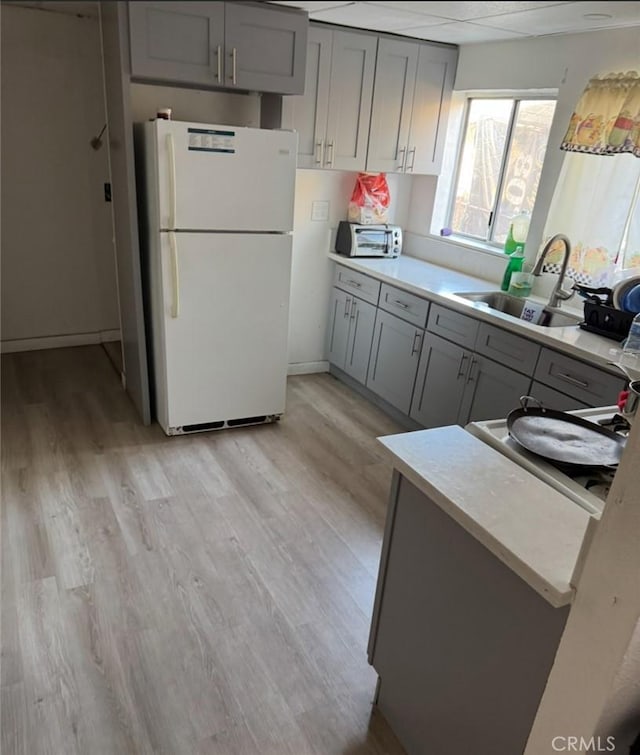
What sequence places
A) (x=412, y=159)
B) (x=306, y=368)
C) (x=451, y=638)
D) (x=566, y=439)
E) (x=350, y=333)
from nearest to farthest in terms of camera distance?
1. (x=451, y=638)
2. (x=566, y=439)
3. (x=412, y=159)
4. (x=350, y=333)
5. (x=306, y=368)

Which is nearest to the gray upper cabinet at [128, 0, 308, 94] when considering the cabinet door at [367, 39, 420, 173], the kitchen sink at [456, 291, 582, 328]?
the cabinet door at [367, 39, 420, 173]

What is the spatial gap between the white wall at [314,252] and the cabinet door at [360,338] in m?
0.32

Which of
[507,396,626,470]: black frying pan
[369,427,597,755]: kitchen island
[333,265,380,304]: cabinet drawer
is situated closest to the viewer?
[369,427,597,755]: kitchen island

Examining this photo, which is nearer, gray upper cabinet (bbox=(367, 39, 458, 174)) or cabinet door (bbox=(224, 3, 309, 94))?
cabinet door (bbox=(224, 3, 309, 94))

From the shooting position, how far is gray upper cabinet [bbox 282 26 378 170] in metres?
3.21

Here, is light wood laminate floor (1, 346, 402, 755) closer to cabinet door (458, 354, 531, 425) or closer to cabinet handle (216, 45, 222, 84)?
cabinet door (458, 354, 531, 425)

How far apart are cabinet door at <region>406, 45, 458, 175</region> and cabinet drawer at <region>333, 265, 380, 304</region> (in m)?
0.74

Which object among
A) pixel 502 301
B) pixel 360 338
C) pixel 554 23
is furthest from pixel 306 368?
pixel 554 23

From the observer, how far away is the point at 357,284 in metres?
3.76

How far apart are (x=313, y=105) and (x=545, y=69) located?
4.13 feet

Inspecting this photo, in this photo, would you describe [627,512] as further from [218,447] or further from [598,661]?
[218,447]

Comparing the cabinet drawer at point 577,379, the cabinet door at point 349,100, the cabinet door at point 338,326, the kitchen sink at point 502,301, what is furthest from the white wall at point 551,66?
the cabinet door at point 338,326

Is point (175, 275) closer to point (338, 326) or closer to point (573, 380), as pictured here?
point (338, 326)

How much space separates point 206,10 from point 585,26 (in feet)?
5.67
